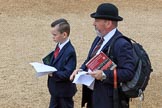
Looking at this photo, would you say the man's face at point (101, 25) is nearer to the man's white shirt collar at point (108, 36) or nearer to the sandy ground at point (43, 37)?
the man's white shirt collar at point (108, 36)

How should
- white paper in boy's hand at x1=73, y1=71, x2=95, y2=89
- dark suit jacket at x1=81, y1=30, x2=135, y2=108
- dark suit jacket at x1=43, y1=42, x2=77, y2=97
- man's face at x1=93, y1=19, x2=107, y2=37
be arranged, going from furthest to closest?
dark suit jacket at x1=43, y1=42, x2=77, y2=97
white paper in boy's hand at x1=73, y1=71, x2=95, y2=89
man's face at x1=93, y1=19, x2=107, y2=37
dark suit jacket at x1=81, y1=30, x2=135, y2=108

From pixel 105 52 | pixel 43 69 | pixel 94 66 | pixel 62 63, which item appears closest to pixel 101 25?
pixel 105 52

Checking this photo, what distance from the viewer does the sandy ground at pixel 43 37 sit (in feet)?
21.6

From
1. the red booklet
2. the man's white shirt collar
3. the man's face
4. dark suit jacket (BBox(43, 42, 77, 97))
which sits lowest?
dark suit jacket (BBox(43, 42, 77, 97))

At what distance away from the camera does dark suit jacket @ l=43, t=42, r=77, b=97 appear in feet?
14.8

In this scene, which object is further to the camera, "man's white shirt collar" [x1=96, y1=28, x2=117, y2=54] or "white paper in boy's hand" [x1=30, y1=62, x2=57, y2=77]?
"white paper in boy's hand" [x1=30, y1=62, x2=57, y2=77]

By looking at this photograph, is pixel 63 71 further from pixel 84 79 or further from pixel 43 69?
pixel 84 79

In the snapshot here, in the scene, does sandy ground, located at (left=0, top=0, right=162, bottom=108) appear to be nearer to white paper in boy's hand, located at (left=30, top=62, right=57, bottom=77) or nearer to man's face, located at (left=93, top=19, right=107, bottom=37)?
white paper in boy's hand, located at (left=30, top=62, right=57, bottom=77)

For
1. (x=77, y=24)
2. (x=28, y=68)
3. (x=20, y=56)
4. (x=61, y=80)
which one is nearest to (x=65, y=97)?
(x=61, y=80)

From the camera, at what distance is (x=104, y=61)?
11.9 feet

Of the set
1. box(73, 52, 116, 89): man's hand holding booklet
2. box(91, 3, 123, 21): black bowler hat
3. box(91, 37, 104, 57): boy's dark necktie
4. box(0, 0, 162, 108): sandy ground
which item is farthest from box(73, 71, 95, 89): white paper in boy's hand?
box(0, 0, 162, 108): sandy ground

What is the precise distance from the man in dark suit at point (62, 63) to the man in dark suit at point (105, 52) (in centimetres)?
77

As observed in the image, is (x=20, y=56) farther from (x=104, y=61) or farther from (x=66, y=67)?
(x=104, y=61)

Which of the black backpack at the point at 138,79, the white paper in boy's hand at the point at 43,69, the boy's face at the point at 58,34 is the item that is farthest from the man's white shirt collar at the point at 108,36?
the boy's face at the point at 58,34
